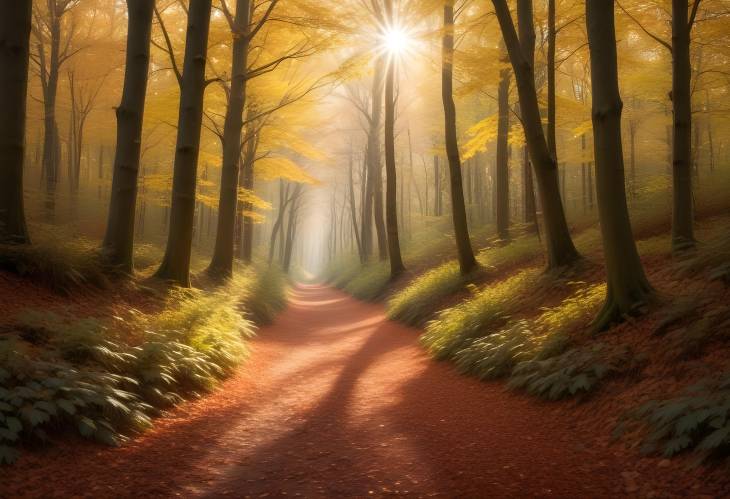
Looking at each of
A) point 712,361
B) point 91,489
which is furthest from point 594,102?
point 91,489

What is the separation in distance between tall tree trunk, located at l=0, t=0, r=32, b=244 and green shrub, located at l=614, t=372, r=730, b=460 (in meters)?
7.76

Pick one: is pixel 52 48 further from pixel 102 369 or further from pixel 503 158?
pixel 102 369

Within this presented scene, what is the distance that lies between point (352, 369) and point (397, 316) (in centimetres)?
515

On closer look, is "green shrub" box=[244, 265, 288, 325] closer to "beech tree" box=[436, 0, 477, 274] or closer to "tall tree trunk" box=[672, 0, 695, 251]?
"beech tree" box=[436, 0, 477, 274]

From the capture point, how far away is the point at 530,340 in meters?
5.97

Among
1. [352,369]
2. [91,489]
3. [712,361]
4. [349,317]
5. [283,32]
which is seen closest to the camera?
[91,489]

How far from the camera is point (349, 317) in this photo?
47.2 ft

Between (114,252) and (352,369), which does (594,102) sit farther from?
(114,252)

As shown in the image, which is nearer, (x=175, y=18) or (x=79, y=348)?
(x=79, y=348)

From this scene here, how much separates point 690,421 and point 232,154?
11.4m

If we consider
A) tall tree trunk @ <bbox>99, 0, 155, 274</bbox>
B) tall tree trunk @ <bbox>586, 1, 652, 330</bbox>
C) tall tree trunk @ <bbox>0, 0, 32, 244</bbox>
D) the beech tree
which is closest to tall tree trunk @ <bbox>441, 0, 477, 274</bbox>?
the beech tree

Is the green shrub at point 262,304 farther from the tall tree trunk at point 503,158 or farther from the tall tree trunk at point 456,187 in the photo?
the tall tree trunk at point 503,158

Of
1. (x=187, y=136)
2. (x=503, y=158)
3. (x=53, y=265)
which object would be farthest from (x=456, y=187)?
(x=53, y=265)

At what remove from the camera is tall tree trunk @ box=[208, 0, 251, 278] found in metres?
11.7
